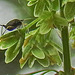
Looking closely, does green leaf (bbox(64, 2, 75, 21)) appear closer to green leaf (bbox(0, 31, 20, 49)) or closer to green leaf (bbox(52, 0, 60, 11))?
green leaf (bbox(52, 0, 60, 11))

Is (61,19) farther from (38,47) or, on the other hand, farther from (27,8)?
(27,8)

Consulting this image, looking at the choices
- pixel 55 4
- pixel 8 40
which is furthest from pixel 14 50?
pixel 55 4

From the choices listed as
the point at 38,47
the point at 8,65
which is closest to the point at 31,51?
the point at 38,47

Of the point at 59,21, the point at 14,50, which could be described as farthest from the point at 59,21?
the point at 14,50

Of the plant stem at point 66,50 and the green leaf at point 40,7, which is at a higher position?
the green leaf at point 40,7

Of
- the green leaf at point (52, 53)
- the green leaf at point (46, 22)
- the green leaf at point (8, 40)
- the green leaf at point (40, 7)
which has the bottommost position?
the green leaf at point (52, 53)

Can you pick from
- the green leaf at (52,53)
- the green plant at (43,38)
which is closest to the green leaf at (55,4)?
the green plant at (43,38)

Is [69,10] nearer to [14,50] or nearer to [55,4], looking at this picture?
[55,4]

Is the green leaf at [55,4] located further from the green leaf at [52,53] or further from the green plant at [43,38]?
the green leaf at [52,53]

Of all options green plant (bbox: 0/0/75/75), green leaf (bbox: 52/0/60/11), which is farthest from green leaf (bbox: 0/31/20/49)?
green leaf (bbox: 52/0/60/11)

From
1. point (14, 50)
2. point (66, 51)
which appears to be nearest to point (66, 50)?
point (66, 51)

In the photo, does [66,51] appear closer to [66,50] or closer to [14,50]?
[66,50]
